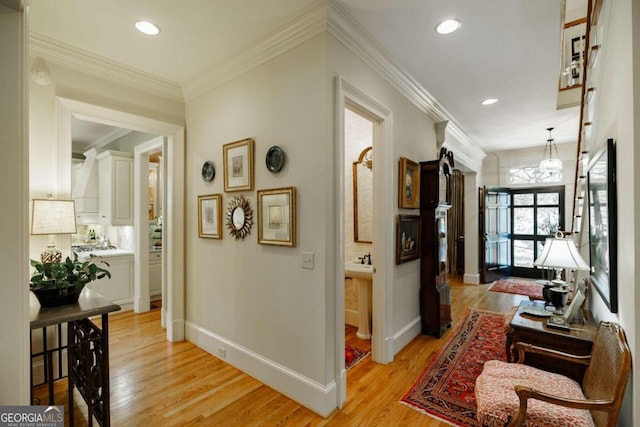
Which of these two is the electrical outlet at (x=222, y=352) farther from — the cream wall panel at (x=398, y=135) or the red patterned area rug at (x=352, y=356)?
the cream wall panel at (x=398, y=135)

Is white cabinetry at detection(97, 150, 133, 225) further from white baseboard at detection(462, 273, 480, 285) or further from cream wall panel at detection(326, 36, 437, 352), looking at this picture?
white baseboard at detection(462, 273, 480, 285)

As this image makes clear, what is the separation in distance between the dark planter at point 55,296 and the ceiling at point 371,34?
1.94m

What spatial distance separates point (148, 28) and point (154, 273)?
12.5 ft

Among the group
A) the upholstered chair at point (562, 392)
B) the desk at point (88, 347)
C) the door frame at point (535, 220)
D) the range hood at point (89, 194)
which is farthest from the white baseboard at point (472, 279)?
the range hood at point (89, 194)

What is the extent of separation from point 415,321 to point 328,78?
2.80 metres

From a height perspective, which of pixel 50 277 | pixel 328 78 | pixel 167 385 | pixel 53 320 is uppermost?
pixel 328 78

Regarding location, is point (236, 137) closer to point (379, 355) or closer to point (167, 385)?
point (167, 385)

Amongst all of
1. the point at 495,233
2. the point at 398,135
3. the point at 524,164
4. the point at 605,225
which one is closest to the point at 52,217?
the point at 398,135

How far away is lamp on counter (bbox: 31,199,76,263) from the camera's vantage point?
223 centimetres

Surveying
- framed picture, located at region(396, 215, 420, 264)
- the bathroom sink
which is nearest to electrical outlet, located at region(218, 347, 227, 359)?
the bathroom sink

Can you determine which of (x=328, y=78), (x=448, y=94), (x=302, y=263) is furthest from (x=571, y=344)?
(x=448, y=94)

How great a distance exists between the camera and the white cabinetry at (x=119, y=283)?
13.9 ft

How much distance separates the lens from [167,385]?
248cm

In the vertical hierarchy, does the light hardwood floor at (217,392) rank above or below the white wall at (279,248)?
below
